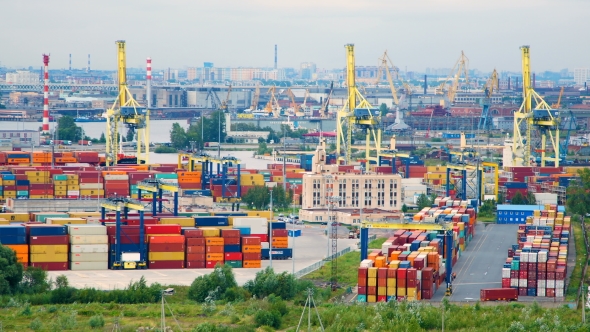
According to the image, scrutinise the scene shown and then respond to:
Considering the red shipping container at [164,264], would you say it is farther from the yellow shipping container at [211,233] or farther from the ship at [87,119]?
the ship at [87,119]

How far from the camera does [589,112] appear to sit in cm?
10094

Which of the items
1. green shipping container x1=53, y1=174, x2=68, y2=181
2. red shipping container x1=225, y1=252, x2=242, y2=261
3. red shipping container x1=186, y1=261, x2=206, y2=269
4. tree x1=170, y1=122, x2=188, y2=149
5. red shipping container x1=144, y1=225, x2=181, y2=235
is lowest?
red shipping container x1=186, y1=261, x2=206, y2=269

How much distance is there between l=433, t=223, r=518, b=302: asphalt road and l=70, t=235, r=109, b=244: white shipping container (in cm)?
811

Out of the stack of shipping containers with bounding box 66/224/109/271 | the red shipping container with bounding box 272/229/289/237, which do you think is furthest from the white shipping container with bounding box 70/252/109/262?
the red shipping container with bounding box 272/229/289/237

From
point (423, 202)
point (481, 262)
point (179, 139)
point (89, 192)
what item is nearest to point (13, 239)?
point (481, 262)

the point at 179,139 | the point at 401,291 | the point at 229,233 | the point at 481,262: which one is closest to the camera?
the point at 401,291

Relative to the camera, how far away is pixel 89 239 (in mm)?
30969

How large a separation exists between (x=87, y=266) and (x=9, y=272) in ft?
14.8

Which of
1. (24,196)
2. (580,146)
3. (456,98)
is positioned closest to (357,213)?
(24,196)

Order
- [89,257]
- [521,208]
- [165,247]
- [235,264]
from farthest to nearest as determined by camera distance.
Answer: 1. [521,208]
2. [235,264]
3. [165,247]
4. [89,257]

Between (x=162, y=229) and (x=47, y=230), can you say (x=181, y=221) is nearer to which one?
(x=162, y=229)

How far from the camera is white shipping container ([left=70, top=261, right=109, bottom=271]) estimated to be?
30844 mm

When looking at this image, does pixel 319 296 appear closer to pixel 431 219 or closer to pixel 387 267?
pixel 387 267

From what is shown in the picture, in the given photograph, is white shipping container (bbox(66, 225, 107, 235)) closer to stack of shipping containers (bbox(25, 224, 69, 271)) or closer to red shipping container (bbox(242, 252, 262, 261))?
stack of shipping containers (bbox(25, 224, 69, 271))
